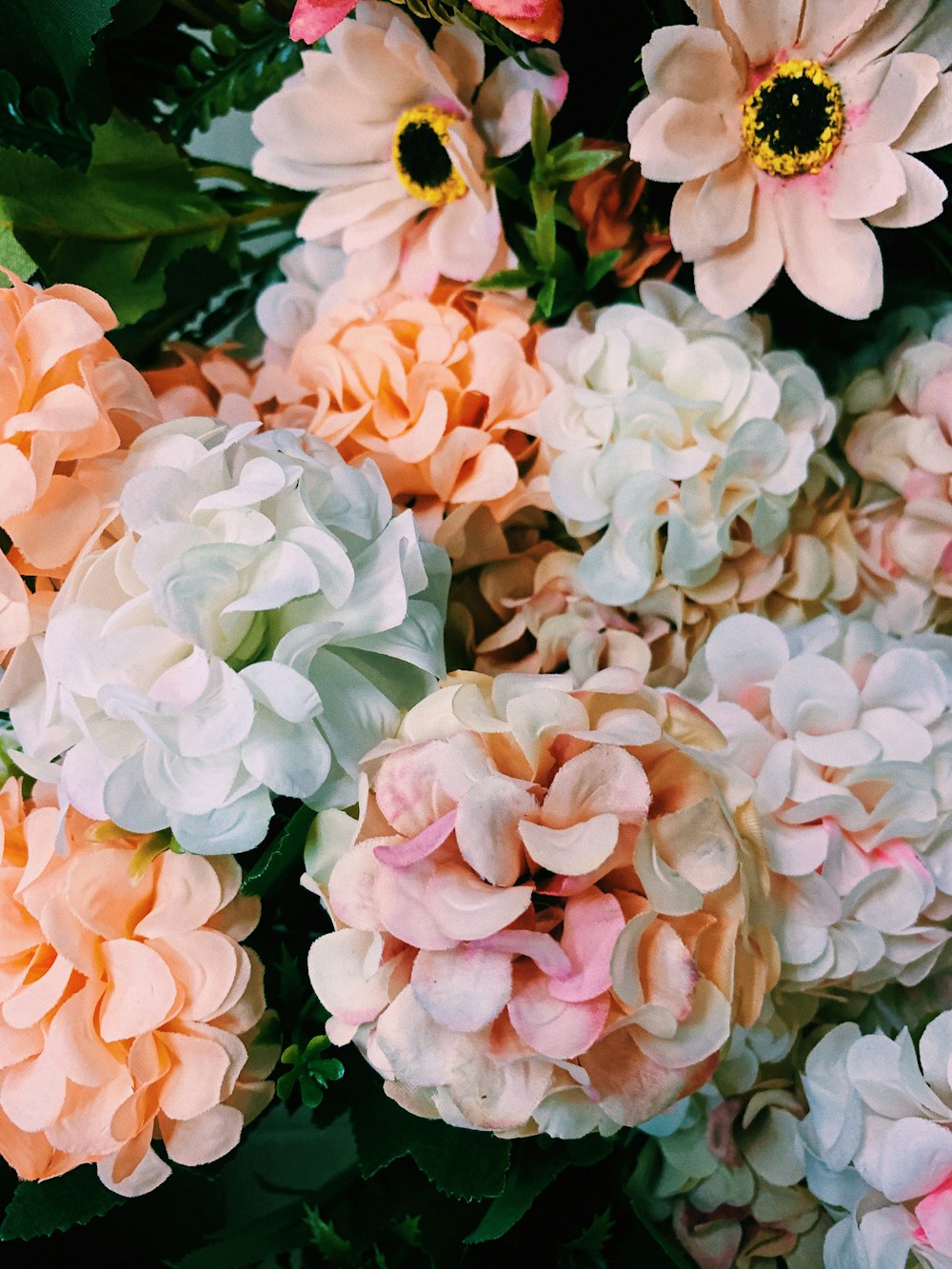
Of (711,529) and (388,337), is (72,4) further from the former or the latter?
(711,529)

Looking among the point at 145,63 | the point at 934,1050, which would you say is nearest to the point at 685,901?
the point at 934,1050

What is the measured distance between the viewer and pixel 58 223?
46cm

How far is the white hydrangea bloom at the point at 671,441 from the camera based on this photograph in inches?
17.0

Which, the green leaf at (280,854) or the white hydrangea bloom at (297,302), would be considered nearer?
the green leaf at (280,854)

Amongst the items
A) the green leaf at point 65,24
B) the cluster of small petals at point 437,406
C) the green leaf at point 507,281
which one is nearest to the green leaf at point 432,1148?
the cluster of small petals at point 437,406

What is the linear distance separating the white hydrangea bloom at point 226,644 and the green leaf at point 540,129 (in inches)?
6.5

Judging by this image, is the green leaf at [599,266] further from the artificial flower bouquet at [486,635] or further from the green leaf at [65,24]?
the green leaf at [65,24]

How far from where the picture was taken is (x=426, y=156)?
48 centimetres

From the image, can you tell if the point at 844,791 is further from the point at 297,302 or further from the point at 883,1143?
the point at 297,302

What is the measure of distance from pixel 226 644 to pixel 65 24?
269mm

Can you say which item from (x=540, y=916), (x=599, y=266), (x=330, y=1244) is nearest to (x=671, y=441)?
(x=599, y=266)

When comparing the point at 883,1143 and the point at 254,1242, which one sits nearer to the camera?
the point at 883,1143

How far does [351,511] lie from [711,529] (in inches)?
5.5

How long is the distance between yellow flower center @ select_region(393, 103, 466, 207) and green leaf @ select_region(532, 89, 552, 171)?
0.04 metres
